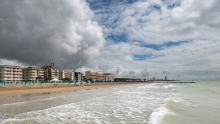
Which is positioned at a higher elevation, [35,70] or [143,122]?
[35,70]

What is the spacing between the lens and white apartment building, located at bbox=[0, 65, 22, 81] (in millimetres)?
74188

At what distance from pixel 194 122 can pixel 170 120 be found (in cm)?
99

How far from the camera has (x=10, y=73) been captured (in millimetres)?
77812

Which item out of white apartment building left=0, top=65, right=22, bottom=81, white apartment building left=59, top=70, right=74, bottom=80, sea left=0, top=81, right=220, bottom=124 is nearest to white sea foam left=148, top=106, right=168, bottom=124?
sea left=0, top=81, right=220, bottom=124

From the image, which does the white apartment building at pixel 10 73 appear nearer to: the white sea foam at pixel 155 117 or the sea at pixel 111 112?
the sea at pixel 111 112

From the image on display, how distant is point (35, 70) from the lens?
9450 centimetres

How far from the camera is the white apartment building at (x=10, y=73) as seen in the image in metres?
74.2

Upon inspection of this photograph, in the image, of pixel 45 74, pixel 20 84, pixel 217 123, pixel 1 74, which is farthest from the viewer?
pixel 45 74

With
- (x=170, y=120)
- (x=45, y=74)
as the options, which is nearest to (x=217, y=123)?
(x=170, y=120)

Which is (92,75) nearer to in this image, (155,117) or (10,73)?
(10,73)

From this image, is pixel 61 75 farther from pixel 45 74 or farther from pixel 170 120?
pixel 170 120

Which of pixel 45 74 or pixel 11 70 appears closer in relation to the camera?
pixel 11 70

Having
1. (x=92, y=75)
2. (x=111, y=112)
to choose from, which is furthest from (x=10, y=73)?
(x=92, y=75)

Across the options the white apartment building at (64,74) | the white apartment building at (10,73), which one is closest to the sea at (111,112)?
the white apartment building at (10,73)
